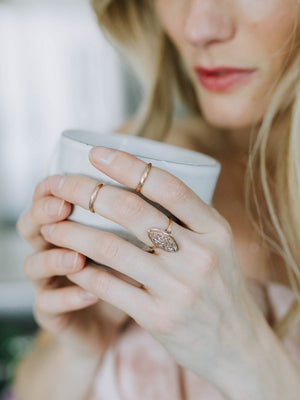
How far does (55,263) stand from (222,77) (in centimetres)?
45

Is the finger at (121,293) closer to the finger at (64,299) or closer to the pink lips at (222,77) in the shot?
the finger at (64,299)

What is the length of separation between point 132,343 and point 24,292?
849 mm

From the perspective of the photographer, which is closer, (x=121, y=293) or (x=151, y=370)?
(x=121, y=293)

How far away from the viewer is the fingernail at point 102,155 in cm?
40

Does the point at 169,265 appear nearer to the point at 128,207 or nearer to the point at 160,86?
the point at 128,207

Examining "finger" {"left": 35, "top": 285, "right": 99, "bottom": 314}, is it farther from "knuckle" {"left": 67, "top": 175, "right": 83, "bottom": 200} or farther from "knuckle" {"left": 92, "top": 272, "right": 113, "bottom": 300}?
"knuckle" {"left": 67, "top": 175, "right": 83, "bottom": 200}

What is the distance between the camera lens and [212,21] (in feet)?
2.11

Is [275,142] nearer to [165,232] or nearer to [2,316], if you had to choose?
[165,232]

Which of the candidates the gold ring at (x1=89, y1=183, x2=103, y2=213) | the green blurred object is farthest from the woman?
the green blurred object

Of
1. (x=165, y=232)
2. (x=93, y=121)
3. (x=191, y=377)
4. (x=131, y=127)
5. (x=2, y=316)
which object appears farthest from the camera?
(x=93, y=121)

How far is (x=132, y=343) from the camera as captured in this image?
734 millimetres

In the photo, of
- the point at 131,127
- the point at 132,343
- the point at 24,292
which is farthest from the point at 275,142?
the point at 24,292

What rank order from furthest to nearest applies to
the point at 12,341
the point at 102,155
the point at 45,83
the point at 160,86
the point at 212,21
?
the point at 45,83, the point at 12,341, the point at 160,86, the point at 212,21, the point at 102,155

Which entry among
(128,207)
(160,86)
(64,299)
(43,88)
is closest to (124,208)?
(128,207)
